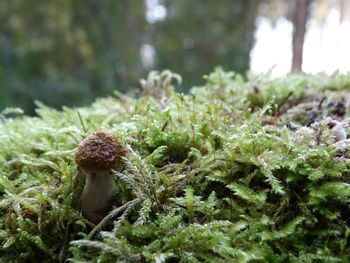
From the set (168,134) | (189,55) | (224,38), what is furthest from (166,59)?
(168,134)

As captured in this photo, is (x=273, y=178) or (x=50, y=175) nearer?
(x=273, y=178)

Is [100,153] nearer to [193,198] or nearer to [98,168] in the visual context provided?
[98,168]

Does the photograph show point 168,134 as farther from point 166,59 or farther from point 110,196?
point 166,59

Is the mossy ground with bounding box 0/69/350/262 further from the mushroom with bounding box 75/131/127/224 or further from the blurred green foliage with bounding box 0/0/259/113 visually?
the blurred green foliage with bounding box 0/0/259/113

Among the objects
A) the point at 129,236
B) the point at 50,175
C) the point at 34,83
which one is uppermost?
the point at 34,83

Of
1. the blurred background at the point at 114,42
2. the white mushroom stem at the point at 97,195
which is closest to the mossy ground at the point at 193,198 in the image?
the white mushroom stem at the point at 97,195

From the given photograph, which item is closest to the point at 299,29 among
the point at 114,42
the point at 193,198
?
the point at 114,42

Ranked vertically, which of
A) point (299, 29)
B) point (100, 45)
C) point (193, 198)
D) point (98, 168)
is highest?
point (100, 45)

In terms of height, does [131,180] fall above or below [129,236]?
above
